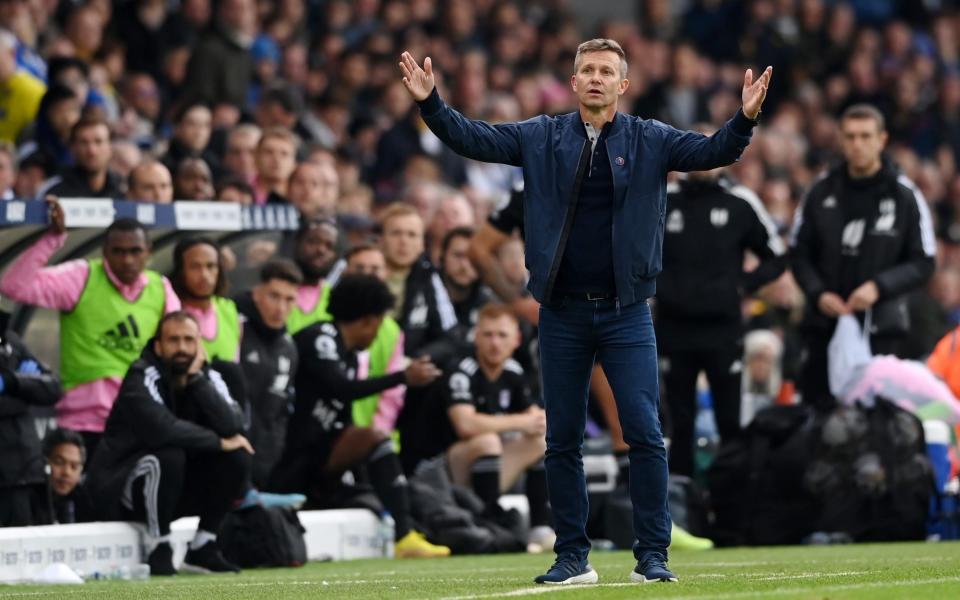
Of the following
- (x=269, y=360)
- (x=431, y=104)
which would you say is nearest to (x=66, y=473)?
(x=269, y=360)

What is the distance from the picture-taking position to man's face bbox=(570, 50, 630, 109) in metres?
8.02

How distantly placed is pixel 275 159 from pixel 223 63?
9.05ft

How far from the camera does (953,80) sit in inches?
918

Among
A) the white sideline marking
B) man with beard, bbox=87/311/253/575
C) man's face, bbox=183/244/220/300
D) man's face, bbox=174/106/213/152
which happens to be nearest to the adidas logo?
man's face, bbox=183/244/220/300

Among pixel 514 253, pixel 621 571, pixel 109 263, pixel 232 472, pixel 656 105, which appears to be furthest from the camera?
pixel 656 105

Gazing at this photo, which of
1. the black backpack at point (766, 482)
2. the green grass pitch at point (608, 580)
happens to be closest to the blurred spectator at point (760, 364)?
the black backpack at point (766, 482)

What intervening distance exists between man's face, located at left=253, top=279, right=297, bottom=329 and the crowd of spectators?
3cm

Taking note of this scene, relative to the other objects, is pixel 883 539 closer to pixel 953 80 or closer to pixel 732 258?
pixel 732 258

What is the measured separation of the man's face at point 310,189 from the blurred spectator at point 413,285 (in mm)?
414

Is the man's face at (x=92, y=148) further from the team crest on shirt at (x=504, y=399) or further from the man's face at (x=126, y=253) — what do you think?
the team crest on shirt at (x=504, y=399)

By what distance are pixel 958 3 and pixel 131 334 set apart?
17.5 meters

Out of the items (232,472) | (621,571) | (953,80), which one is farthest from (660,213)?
(953,80)

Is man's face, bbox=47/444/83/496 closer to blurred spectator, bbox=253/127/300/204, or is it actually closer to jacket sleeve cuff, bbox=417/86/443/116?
blurred spectator, bbox=253/127/300/204

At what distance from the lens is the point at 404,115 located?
18.1 meters
